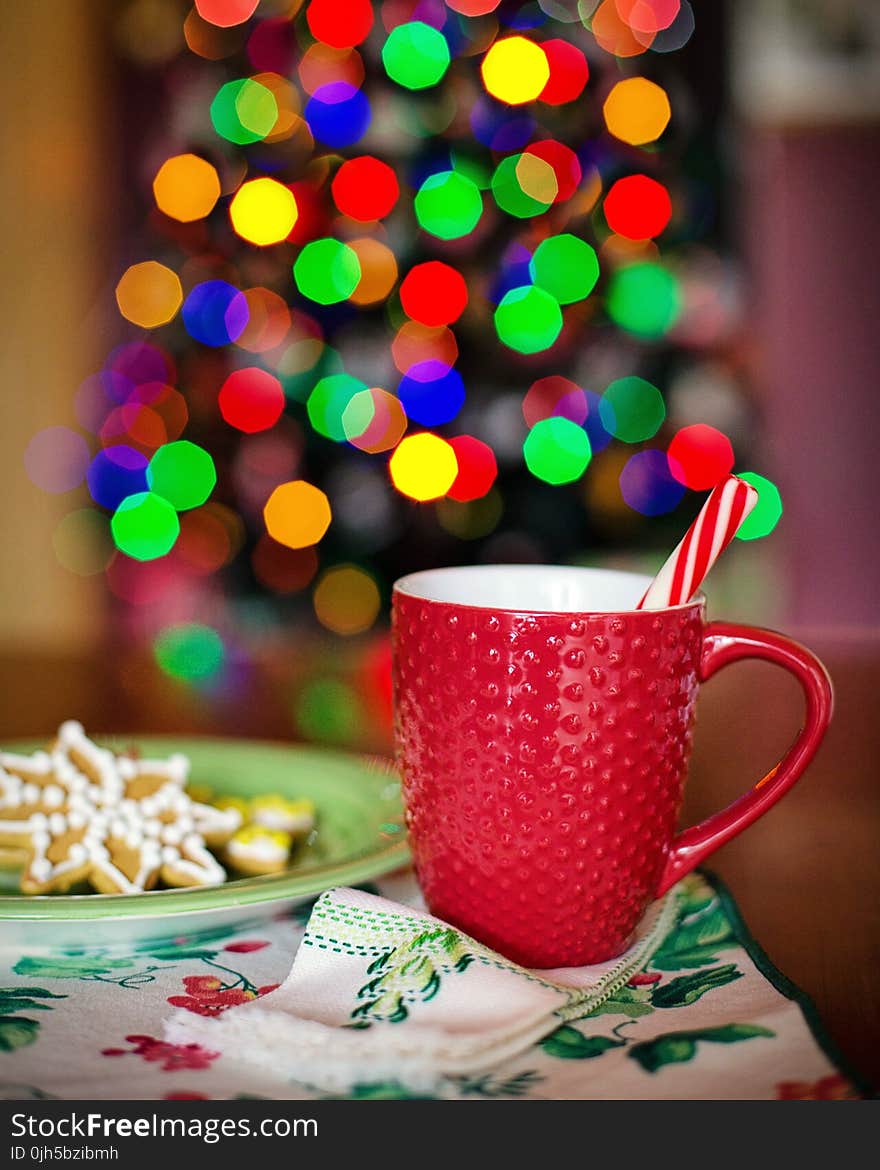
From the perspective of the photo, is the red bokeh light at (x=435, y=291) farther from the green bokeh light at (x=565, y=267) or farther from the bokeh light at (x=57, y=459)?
the bokeh light at (x=57, y=459)

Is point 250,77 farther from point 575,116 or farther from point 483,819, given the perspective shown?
point 483,819

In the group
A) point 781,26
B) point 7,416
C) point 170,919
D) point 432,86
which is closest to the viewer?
point 170,919

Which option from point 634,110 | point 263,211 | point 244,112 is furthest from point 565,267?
point 244,112

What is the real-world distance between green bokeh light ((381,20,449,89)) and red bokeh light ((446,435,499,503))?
704 millimetres

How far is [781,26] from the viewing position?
2.76 metres

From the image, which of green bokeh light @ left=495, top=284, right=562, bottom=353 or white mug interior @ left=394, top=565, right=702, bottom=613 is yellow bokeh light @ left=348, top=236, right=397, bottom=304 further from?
white mug interior @ left=394, top=565, right=702, bottom=613

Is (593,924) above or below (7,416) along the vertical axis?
below

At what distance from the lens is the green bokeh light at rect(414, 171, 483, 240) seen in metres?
2.24

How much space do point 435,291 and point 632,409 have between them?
1.65 feet

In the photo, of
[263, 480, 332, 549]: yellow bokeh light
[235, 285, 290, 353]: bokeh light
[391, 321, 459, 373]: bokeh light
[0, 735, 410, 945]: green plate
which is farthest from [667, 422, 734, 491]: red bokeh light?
[0, 735, 410, 945]: green plate

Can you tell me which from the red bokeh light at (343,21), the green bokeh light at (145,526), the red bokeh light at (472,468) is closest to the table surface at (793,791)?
the red bokeh light at (472,468)

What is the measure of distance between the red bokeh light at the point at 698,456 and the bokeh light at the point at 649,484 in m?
0.03

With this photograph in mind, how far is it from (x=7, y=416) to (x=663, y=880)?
2.84 meters
